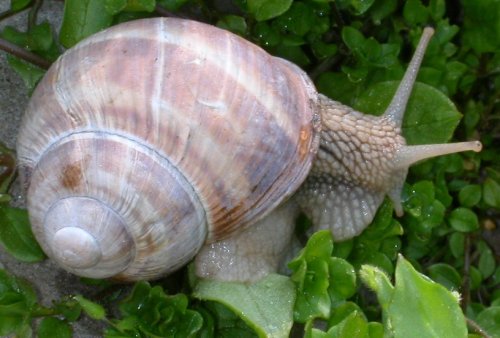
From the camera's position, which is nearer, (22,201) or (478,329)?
(478,329)

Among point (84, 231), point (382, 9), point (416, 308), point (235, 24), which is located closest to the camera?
point (416, 308)

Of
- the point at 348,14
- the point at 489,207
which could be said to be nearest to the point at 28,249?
the point at 348,14

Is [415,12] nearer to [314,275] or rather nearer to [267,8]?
[267,8]

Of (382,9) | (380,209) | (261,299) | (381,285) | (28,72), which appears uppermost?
(382,9)

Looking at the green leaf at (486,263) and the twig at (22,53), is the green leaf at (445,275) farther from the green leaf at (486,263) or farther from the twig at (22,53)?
the twig at (22,53)

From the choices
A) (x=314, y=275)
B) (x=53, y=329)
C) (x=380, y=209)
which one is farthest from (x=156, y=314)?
(x=380, y=209)

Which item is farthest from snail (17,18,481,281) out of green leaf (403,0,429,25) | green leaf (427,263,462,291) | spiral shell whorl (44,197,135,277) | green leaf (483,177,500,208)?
green leaf (483,177,500,208)
